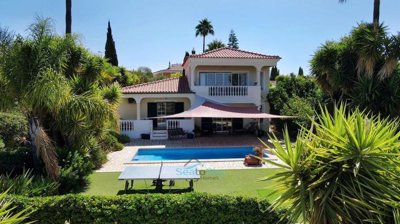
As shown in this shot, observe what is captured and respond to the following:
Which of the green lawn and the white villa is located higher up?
the white villa

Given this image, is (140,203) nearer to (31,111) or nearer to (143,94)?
(31,111)

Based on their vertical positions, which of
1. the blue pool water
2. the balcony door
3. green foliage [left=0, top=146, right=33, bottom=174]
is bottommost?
the blue pool water

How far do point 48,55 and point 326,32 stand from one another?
21769 millimetres

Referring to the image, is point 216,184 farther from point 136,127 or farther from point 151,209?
point 136,127

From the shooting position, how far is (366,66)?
2097cm

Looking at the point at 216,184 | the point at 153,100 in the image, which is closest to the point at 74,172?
the point at 216,184

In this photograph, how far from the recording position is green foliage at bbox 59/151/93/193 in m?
14.6

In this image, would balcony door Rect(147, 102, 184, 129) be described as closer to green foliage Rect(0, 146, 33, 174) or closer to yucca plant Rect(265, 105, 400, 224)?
green foliage Rect(0, 146, 33, 174)

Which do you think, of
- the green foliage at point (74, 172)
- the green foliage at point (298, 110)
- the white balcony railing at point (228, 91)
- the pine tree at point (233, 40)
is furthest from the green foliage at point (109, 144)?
the pine tree at point (233, 40)

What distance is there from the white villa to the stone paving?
2.51 m

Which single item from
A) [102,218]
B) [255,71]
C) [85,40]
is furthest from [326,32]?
[102,218]

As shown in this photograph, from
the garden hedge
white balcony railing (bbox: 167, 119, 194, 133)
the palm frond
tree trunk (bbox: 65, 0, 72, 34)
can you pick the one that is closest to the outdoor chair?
white balcony railing (bbox: 167, 119, 194, 133)

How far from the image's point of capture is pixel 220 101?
34.9 meters

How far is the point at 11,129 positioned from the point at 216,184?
1613 cm
